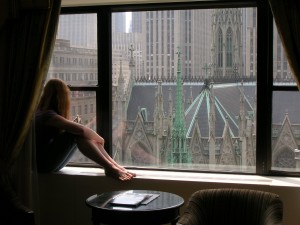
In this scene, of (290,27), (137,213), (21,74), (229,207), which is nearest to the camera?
(137,213)

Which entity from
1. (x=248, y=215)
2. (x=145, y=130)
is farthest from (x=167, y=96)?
(x=248, y=215)

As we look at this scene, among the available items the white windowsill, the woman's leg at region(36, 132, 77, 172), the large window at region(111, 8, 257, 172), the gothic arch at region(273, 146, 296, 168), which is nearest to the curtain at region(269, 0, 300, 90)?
the large window at region(111, 8, 257, 172)

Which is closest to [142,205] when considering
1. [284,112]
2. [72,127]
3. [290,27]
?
[72,127]

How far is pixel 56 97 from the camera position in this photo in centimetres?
424

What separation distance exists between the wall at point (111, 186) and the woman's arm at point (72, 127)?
1.09 feet

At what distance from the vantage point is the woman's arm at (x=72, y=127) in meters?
4.06

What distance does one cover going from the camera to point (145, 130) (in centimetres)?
438

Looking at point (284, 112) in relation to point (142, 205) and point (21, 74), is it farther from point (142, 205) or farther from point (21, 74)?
point (21, 74)

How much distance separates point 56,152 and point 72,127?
0.27 meters

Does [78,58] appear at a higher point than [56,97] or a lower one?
higher

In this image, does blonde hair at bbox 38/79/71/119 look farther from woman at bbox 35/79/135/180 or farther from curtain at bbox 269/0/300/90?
curtain at bbox 269/0/300/90

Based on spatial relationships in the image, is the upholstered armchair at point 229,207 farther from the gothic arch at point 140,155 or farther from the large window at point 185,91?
the gothic arch at point 140,155

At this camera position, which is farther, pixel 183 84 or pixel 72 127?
pixel 183 84

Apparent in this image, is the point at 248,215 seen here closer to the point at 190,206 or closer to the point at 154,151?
the point at 190,206
